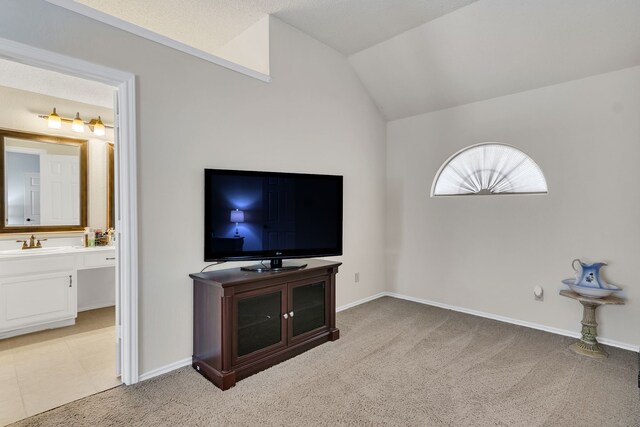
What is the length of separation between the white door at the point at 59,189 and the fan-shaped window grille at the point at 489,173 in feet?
14.3

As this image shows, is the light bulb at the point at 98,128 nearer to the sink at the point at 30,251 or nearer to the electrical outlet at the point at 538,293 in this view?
the sink at the point at 30,251

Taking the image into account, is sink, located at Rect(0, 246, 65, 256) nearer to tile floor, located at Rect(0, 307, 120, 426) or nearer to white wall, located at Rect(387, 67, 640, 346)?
tile floor, located at Rect(0, 307, 120, 426)

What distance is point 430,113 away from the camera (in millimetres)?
4113

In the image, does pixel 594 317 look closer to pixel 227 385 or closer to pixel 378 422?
pixel 378 422

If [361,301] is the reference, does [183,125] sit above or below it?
above

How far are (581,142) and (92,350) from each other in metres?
4.86

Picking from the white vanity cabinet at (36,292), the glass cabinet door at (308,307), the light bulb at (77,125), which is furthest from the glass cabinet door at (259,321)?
the light bulb at (77,125)

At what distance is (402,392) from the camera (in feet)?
7.14

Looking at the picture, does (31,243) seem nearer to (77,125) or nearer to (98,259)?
(98,259)

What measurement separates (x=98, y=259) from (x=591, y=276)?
4888 millimetres

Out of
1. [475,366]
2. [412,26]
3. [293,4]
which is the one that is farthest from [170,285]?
[412,26]

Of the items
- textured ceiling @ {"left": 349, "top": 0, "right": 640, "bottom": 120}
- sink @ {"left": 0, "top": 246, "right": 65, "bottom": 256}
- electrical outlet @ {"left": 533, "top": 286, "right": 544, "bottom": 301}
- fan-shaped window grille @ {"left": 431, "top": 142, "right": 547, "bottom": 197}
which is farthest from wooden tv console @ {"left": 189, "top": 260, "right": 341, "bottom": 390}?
textured ceiling @ {"left": 349, "top": 0, "right": 640, "bottom": 120}

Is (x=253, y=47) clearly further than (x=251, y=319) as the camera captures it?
Yes

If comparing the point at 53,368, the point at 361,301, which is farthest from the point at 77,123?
the point at 361,301
